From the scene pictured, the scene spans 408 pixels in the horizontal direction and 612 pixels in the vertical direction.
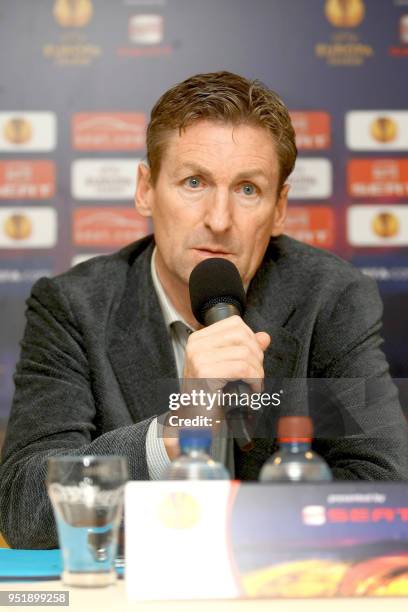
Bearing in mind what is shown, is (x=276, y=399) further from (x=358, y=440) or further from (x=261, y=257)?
(x=261, y=257)

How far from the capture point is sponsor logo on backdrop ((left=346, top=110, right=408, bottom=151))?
300 centimetres

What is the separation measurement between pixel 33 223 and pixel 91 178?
0.23 metres

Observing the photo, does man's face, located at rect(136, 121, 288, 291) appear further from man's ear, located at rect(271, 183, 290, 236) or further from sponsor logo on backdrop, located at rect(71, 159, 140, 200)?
sponsor logo on backdrop, located at rect(71, 159, 140, 200)

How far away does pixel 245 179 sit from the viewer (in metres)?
1.83

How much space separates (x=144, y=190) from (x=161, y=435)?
947 mm

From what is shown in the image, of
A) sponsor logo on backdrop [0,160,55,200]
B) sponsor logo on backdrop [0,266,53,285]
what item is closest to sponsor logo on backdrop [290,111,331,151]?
sponsor logo on backdrop [0,160,55,200]

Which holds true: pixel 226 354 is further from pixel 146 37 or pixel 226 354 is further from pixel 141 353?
pixel 146 37

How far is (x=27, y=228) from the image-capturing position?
2924mm

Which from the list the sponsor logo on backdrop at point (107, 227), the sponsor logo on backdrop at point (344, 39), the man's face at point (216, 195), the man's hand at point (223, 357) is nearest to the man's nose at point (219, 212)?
the man's face at point (216, 195)

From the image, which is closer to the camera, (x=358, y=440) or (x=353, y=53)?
(x=358, y=440)

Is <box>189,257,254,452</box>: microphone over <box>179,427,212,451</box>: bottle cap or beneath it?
over

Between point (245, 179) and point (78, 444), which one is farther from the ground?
point (245, 179)

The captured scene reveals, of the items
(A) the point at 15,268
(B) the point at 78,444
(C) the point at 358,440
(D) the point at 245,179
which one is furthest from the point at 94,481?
(A) the point at 15,268

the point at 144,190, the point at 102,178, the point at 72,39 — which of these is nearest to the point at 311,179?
the point at 102,178
